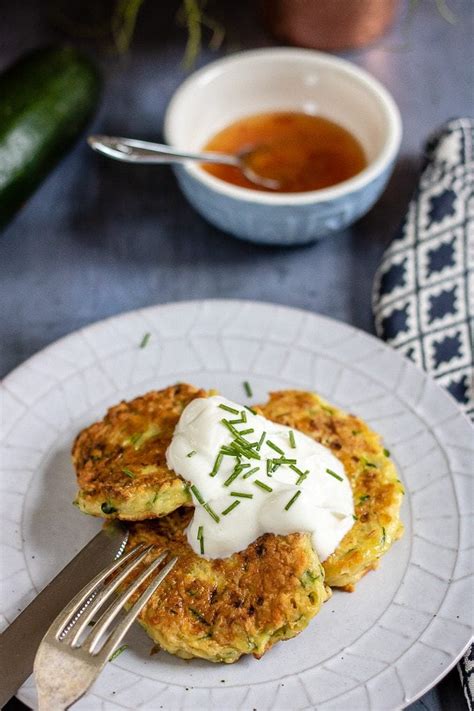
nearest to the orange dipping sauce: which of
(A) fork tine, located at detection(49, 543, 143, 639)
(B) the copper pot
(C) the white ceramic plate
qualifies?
(B) the copper pot

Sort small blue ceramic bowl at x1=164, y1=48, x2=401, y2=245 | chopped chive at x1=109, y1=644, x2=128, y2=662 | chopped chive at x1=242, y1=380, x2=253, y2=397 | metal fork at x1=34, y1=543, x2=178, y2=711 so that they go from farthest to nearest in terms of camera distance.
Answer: small blue ceramic bowl at x1=164, y1=48, x2=401, y2=245 → chopped chive at x1=242, y1=380, x2=253, y2=397 → chopped chive at x1=109, y1=644, x2=128, y2=662 → metal fork at x1=34, y1=543, x2=178, y2=711

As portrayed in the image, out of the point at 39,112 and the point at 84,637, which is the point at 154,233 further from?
the point at 84,637

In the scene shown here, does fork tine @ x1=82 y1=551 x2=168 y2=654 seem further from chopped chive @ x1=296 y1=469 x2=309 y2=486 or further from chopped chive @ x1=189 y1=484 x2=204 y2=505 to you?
chopped chive @ x1=296 y1=469 x2=309 y2=486

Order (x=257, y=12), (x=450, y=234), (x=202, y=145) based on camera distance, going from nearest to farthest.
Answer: (x=450, y=234) → (x=202, y=145) → (x=257, y=12)

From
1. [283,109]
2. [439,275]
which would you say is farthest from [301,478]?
[283,109]

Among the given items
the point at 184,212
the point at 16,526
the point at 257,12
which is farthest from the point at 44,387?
the point at 257,12

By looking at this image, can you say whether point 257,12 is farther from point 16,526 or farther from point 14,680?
point 14,680
